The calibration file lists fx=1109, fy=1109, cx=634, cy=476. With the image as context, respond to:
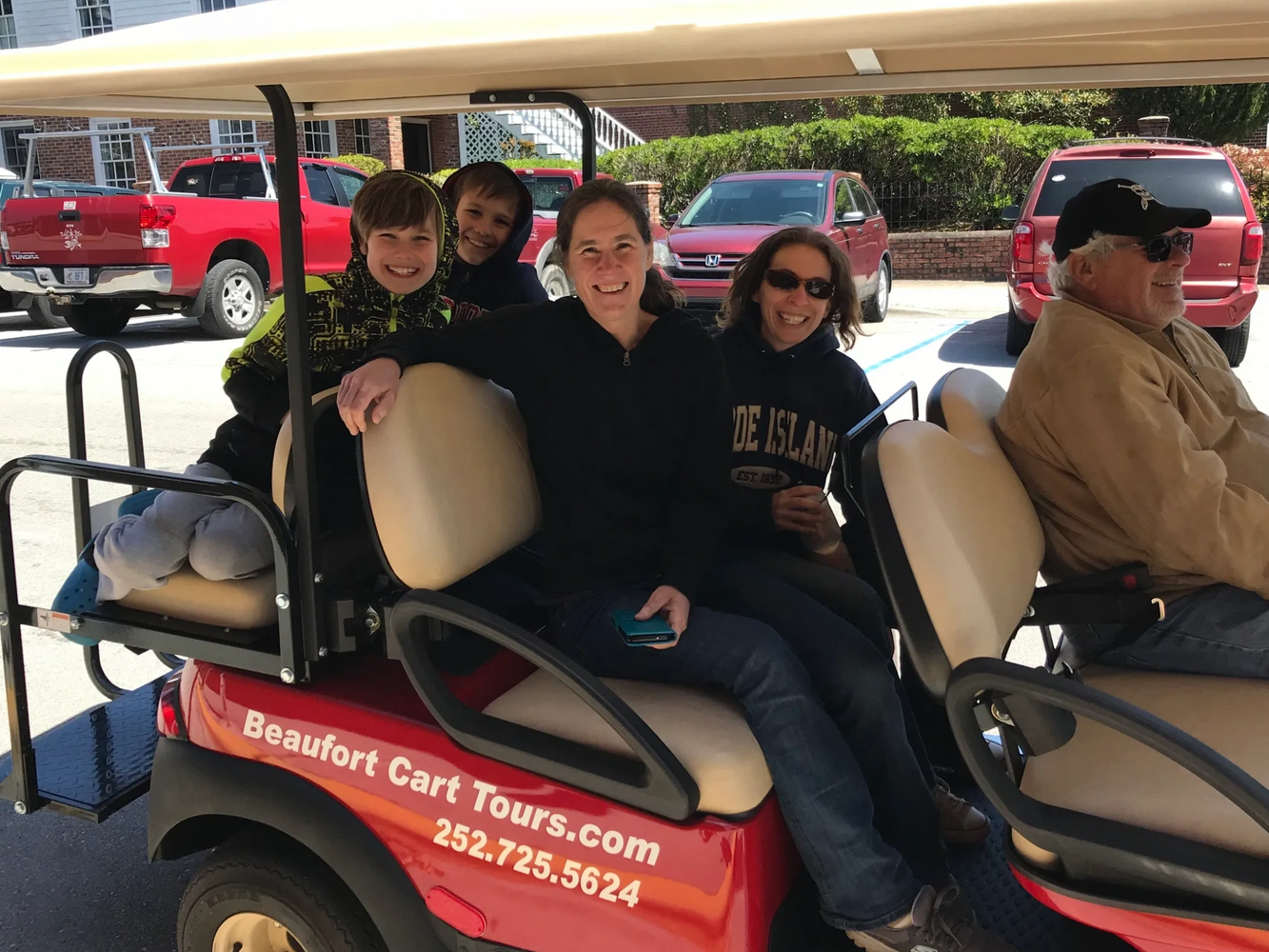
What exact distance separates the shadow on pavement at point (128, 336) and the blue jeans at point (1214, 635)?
924 cm

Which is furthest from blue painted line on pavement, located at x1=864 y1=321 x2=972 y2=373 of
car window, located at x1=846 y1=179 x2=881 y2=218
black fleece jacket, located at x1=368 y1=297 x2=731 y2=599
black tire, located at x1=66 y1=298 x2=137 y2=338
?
black tire, located at x1=66 y1=298 x2=137 y2=338

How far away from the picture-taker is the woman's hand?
1.83 metres

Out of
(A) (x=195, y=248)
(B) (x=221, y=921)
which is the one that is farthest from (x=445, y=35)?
(A) (x=195, y=248)

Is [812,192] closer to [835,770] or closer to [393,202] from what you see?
[393,202]

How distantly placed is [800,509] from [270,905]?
4.20ft

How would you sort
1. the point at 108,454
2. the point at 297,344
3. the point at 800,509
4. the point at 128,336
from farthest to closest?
the point at 128,336 → the point at 108,454 → the point at 800,509 → the point at 297,344

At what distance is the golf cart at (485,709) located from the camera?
141 centimetres

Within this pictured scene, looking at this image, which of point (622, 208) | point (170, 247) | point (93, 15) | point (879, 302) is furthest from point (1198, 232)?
point (93, 15)

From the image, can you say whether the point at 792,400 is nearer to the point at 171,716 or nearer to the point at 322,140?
the point at 171,716

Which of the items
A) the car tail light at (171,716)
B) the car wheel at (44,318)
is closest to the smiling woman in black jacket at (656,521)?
the car tail light at (171,716)

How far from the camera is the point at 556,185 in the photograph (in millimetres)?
11070

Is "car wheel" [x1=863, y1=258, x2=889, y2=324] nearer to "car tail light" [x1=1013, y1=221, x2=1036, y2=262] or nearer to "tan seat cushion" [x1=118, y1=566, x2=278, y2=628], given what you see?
"car tail light" [x1=1013, y1=221, x2=1036, y2=262]

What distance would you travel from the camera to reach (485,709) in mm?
1858

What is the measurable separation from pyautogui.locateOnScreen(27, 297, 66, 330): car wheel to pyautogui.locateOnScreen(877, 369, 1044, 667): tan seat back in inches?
438
